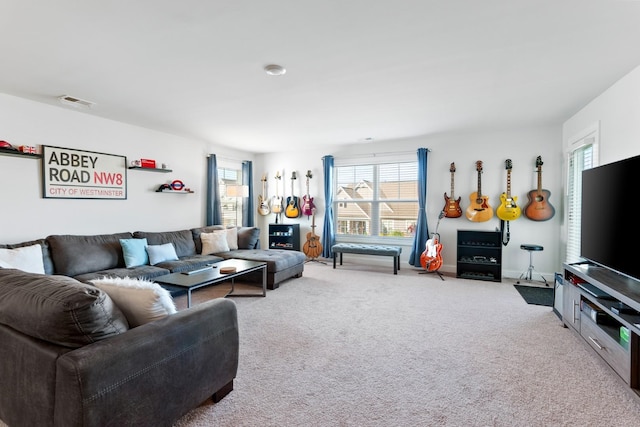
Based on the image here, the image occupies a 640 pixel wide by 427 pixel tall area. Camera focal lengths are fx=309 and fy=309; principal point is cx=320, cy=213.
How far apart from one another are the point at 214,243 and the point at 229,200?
1.71 m

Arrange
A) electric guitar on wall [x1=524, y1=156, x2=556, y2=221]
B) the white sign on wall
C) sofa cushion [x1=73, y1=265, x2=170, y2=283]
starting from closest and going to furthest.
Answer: sofa cushion [x1=73, y1=265, x2=170, y2=283]
the white sign on wall
electric guitar on wall [x1=524, y1=156, x2=556, y2=221]

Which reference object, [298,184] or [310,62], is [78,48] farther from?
[298,184]

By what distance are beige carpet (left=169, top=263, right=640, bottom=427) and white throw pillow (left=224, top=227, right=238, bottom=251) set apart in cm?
158

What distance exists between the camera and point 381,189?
6.13 metres

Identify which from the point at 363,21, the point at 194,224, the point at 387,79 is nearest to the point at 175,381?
the point at 363,21

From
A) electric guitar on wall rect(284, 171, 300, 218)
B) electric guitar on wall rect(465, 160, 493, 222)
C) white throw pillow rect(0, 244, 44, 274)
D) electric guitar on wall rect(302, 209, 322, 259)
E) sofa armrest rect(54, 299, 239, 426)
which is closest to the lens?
sofa armrest rect(54, 299, 239, 426)

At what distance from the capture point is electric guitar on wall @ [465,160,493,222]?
5043 mm

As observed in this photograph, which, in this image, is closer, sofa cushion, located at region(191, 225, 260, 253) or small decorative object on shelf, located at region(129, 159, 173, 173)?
small decorative object on shelf, located at region(129, 159, 173, 173)

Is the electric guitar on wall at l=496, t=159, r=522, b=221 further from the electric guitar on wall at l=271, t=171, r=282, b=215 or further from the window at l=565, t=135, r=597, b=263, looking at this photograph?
the electric guitar on wall at l=271, t=171, r=282, b=215

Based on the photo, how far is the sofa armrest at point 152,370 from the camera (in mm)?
1192

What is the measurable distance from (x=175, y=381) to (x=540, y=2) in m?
2.94

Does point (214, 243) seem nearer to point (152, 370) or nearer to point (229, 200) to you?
point (229, 200)

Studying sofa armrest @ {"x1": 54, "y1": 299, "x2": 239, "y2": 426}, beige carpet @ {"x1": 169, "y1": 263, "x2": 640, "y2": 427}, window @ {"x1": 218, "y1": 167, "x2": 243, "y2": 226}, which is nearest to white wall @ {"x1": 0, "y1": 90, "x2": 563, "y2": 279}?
window @ {"x1": 218, "y1": 167, "x2": 243, "y2": 226}

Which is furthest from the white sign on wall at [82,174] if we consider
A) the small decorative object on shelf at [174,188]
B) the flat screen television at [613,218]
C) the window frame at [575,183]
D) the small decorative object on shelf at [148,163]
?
the window frame at [575,183]
